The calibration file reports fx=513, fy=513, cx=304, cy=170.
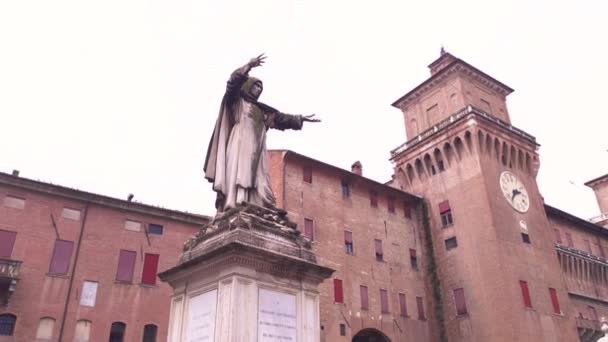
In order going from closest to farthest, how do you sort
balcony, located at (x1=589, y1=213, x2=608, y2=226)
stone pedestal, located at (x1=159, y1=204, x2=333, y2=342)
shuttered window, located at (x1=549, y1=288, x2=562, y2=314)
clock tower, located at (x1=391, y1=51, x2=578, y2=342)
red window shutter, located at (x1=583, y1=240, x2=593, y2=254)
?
1. stone pedestal, located at (x1=159, y1=204, x2=333, y2=342)
2. clock tower, located at (x1=391, y1=51, x2=578, y2=342)
3. shuttered window, located at (x1=549, y1=288, x2=562, y2=314)
4. red window shutter, located at (x1=583, y1=240, x2=593, y2=254)
5. balcony, located at (x1=589, y1=213, x2=608, y2=226)

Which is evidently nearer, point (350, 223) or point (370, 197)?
point (350, 223)

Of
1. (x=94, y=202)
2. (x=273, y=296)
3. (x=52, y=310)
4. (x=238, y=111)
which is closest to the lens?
(x=273, y=296)

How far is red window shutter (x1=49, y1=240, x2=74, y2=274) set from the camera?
1038 inches

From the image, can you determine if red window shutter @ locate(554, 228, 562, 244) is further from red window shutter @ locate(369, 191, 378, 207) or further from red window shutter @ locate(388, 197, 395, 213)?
red window shutter @ locate(369, 191, 378, 207)

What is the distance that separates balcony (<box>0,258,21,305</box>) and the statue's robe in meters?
21.5

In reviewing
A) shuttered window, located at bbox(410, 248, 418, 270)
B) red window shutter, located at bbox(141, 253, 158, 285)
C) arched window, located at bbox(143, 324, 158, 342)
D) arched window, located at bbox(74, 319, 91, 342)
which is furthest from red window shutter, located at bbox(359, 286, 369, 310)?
arched window, located at bbox(74, 319, 91, 342)

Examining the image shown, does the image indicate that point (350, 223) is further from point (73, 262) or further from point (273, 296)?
point (273, 296)

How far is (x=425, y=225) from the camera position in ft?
120

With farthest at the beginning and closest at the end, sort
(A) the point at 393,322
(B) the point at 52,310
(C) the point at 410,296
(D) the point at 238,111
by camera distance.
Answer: (C) the point at 410,296
(A) the point at 393,322
(B) the point at 52,310
(D) the point at 238,111

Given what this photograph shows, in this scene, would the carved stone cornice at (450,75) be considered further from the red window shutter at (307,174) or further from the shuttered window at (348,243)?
the shuttered window at (348,243)

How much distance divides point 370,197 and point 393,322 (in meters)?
8.12

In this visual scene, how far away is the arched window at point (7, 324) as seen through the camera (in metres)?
24.3

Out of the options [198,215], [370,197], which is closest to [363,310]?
[370,197]

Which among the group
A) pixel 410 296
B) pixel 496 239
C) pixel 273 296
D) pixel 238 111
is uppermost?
pixel 496 239
